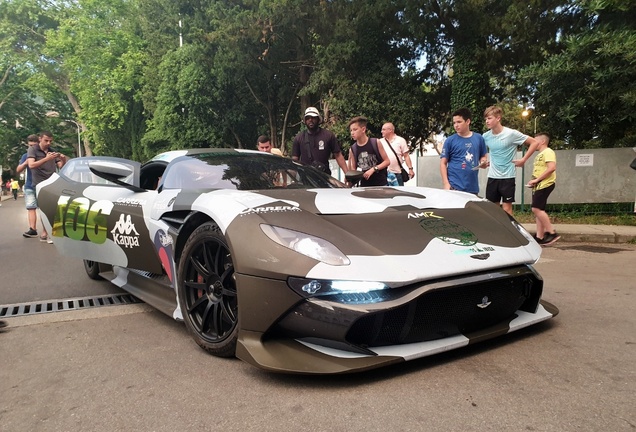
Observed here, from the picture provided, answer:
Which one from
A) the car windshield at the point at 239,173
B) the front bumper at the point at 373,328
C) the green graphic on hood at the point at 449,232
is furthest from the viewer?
the car windshield at the point at 239,173

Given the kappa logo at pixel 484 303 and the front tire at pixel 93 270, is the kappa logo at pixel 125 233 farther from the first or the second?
the kappa logo at pixel 484 303

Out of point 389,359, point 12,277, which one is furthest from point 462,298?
point 12,277

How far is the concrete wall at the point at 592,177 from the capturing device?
10352 mm

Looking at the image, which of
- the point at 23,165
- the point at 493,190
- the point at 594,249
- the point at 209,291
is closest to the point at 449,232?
the point at 209,291

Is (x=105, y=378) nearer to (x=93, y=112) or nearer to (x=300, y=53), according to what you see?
(x=300, y=53)

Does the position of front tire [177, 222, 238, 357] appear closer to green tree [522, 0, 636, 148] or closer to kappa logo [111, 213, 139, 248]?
kappa logo [111, 213, 139, 248]

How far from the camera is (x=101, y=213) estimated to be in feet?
12.9

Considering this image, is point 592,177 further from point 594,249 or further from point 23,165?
point 23,165

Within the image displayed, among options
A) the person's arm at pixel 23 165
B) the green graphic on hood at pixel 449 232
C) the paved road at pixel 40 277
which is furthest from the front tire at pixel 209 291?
the person's arm at pixel 23 165

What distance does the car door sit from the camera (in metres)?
3.45

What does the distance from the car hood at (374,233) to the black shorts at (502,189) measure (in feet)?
10.7

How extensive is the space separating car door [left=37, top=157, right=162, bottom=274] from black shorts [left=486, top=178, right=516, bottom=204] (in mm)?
4417

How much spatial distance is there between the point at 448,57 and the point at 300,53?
5789mm

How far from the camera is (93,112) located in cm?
3341
